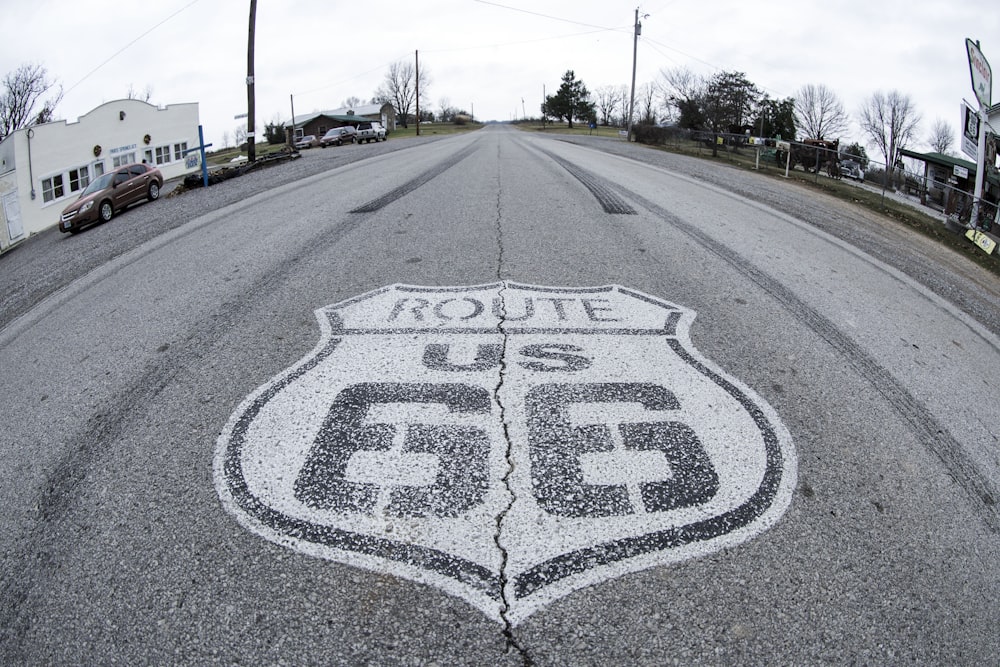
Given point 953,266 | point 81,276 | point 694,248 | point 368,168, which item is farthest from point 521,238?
point 368,168

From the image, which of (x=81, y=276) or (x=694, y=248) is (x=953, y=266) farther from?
(x=81, y=276)

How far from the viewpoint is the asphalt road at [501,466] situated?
2791mm

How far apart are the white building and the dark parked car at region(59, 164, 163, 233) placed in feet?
5.07

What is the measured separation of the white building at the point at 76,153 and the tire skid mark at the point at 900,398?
19.2 meters

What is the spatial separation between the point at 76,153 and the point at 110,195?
53.7 feet

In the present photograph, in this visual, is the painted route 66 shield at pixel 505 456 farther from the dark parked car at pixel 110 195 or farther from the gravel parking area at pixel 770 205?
the dark parked car at pixel 110 195

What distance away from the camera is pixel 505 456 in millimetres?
3830

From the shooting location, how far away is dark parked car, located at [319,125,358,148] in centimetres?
4047

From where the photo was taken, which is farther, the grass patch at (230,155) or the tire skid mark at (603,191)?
the grass patch at (230,155)

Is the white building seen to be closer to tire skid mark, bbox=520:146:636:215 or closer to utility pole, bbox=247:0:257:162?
utility pole, bbox=247:0:257:162

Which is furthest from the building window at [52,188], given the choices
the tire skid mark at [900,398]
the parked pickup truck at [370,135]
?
the tire skid mark at [900,398]

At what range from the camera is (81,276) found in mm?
8945

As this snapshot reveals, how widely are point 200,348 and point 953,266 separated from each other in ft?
39.6

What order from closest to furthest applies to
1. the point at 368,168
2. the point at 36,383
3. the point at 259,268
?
the point at 36,383 < the point at 259,268 < the point at 368,168
